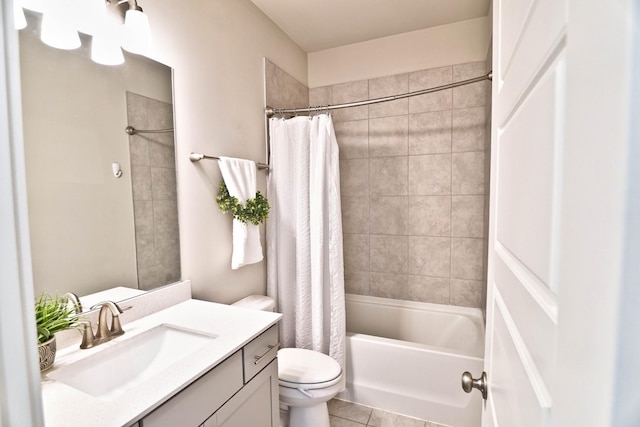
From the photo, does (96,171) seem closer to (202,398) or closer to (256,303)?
(202,398)

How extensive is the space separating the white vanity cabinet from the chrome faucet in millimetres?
448

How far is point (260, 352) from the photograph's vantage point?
122 cm

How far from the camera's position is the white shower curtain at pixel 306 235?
6.59 feet

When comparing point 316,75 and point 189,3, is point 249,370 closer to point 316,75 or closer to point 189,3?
point 189,3

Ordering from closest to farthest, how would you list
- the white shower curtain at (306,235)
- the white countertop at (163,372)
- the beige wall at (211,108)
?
the white countertop at (163,372), the beige wall at (211,108), the white shower curtain at (306,235)

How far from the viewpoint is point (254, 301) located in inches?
74.2

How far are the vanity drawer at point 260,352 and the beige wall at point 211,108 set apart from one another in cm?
56

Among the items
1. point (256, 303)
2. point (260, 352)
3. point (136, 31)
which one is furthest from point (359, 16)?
point (260, 352)

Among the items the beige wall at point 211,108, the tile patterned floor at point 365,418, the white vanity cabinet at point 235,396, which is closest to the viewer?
the white vanity cabinet at point 235,396

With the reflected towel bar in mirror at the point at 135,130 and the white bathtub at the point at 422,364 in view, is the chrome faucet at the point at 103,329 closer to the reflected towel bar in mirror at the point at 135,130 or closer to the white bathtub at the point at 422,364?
the reflected towel bar in mirror at the point at 135,130

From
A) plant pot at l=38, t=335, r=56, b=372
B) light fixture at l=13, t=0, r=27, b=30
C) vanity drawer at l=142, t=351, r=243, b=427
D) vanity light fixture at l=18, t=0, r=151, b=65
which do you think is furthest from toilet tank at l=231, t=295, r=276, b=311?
light fixture at l=13, t=0, r=27, b=30

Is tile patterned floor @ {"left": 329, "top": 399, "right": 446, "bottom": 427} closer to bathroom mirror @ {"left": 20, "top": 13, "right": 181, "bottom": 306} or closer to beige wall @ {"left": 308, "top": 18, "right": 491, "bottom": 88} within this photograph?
Answer: bathroom mirror @ {"left": 20, "top": 13, "right": 181, "bottom": 306}

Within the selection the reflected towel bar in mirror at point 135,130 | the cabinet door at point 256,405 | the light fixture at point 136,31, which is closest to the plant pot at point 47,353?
the cabinet door at point 256,405

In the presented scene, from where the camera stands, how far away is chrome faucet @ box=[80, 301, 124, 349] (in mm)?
1062
